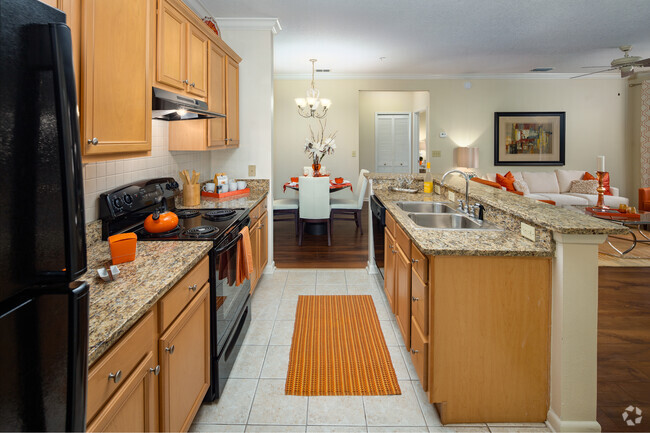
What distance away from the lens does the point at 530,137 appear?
7.70 m

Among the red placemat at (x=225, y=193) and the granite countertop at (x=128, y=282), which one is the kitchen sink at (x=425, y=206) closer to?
the red placemat at (x=225, y=193)

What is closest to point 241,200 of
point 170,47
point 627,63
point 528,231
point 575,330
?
point 170,47

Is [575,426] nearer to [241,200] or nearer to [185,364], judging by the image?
[185,364]

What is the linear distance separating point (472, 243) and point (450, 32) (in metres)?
3.79

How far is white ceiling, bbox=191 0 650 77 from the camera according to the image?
3.92m

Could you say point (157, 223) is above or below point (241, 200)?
below

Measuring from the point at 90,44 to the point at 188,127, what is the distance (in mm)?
1731

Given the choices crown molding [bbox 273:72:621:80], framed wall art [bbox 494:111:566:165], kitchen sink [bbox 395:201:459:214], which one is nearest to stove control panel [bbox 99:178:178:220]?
kitchen sink [bbox 395:201:459:214]

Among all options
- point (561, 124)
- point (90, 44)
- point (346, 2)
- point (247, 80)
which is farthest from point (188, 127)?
point (561, 124)

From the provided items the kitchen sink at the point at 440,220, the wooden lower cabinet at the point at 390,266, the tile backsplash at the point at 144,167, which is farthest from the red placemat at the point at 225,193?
the kitchen sink at the point at 440,220

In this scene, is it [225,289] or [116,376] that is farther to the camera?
[225,289]

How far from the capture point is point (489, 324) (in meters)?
1.86

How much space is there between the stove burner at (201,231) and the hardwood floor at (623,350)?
7.03 ft

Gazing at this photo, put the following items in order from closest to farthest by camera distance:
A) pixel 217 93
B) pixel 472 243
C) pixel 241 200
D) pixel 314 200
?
pixel 472 243
pixel 217 93
pixel 241 200
pixel 314 200
